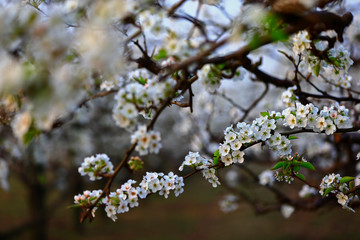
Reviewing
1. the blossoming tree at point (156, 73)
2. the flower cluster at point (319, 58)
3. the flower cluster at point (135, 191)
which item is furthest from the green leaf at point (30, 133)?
the flower cluster at point (319, 58)

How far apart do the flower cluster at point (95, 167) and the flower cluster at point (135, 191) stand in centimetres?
15

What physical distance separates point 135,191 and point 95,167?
0.29 meters

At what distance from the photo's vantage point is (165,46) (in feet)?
4.98

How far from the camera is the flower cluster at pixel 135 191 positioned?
1968 millimetres

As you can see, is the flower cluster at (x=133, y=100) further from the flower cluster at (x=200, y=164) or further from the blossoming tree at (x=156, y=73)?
the flower cluster at (x=200, y=164)

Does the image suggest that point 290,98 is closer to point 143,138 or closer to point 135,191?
point 135,191

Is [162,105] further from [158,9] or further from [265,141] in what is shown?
[265,141]

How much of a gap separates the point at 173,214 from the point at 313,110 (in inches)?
484

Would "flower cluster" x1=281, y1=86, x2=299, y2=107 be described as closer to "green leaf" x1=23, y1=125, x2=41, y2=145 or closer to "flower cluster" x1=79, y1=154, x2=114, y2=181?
"flower cluster" x1=79, y1=154, x2=114, y2=181

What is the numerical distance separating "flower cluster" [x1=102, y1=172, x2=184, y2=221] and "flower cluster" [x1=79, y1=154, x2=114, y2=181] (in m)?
0.15

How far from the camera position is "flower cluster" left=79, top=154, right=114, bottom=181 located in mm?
2041

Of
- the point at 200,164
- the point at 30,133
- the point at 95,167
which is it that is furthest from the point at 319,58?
the point at 30,133

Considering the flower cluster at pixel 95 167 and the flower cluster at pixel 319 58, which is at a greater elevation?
the flower cluster at pixel 319 58

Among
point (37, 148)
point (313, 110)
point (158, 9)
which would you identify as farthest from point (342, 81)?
point (37, 148)
